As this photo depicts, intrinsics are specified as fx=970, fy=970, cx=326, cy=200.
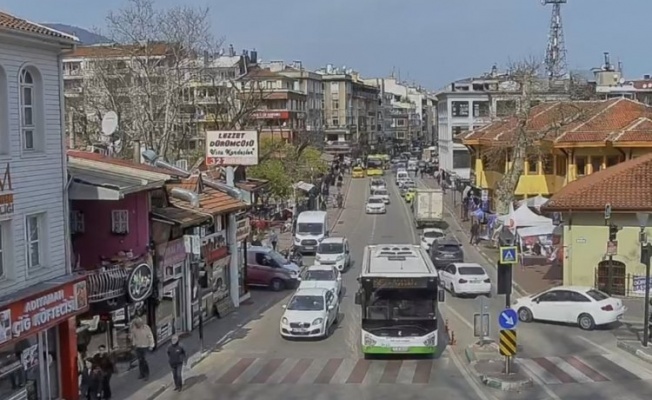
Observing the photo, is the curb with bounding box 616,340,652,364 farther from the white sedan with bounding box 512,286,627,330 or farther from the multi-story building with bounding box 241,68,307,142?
the multi-story building with bounding box 241,68,307,142

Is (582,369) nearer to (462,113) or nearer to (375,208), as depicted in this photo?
(375,208)

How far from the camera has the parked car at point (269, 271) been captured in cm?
4353

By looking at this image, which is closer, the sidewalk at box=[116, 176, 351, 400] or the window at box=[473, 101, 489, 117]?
the sidewalk at box=[116, 176, 351, 400]

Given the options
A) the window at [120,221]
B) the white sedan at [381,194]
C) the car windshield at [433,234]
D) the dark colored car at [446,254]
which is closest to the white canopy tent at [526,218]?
the dark colored car at [446,254]

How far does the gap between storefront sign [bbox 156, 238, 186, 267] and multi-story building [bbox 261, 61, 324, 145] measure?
9275 centimetres

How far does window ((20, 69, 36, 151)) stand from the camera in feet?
68.8

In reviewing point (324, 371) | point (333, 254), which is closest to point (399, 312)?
point (324, 371)

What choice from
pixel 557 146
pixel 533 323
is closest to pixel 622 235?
pixel 533 323

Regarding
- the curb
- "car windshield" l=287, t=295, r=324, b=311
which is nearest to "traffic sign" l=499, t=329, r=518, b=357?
the curb

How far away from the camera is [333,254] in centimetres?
4766

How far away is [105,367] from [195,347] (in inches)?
266

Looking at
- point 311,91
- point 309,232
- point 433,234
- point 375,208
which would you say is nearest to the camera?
point 309,232

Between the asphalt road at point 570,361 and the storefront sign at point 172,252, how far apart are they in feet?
30.4

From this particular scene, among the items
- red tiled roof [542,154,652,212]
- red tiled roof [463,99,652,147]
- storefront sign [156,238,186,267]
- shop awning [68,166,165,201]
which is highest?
red tiled roof [463,99,652,147]
